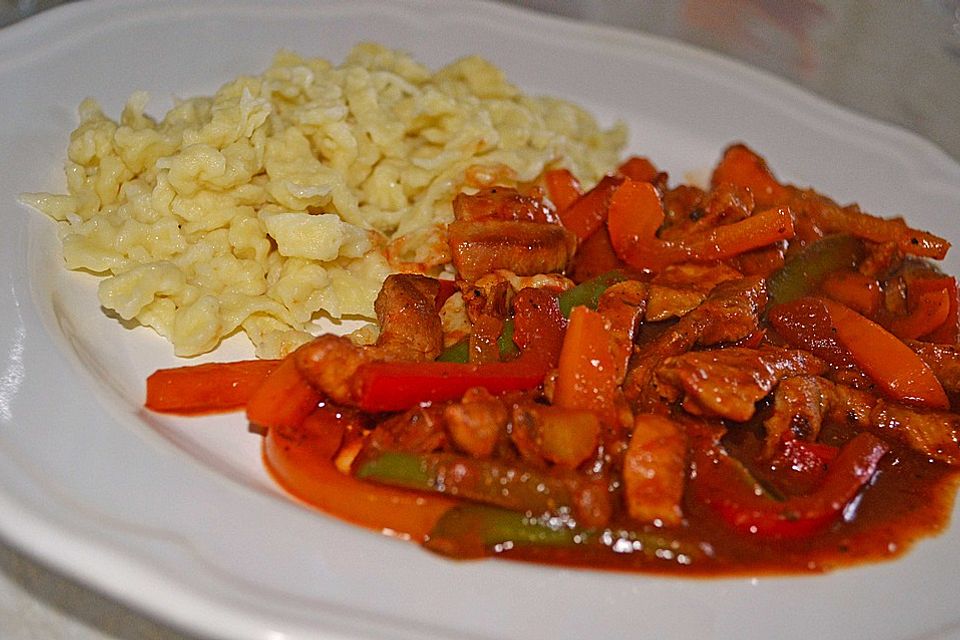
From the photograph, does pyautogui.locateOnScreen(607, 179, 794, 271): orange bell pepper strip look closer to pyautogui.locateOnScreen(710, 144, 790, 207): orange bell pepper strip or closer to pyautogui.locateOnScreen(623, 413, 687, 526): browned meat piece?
pyautogui.locateOnScreen(710, 144, 790, 207): orange bell pepper strip

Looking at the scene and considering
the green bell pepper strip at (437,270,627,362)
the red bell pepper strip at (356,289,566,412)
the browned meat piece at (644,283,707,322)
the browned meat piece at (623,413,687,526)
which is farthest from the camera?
the browned meat piece at (644,283,707,322)

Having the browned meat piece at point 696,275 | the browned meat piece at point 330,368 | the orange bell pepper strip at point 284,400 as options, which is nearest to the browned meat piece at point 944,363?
the browned meat piece at point 696,275

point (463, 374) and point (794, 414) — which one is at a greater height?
point (463, 374)

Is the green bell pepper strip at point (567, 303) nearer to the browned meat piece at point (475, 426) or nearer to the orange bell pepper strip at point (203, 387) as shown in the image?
the browned meat piece at point (475, 426)

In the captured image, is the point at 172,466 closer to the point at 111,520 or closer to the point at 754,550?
the point at 111,520

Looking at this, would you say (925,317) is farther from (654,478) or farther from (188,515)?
(188,515)

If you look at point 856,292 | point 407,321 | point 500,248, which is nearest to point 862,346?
point 856,292

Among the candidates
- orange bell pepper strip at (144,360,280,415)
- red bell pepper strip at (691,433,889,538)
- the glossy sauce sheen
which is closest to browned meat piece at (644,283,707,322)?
the glossy sauce sheen
